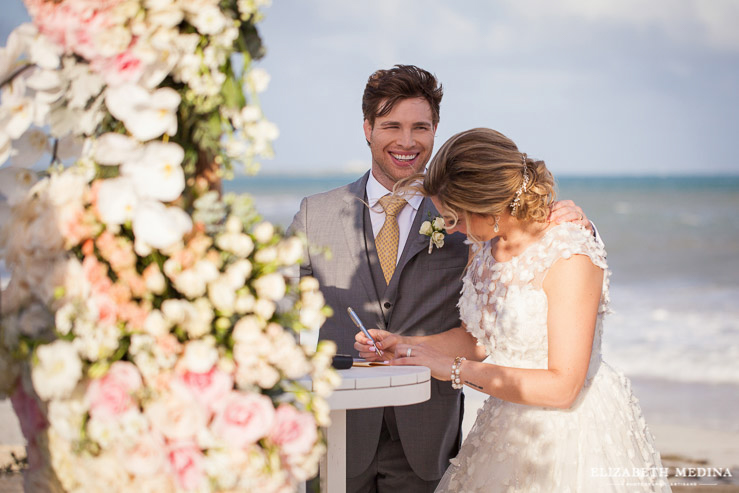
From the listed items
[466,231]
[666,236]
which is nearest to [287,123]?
[666,236]

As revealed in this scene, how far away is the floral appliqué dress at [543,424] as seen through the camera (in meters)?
2.23

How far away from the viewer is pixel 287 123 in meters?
19.6

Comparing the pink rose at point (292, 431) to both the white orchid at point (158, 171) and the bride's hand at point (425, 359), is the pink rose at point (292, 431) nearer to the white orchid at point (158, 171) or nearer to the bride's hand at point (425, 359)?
the white orchid at point (158, 171)

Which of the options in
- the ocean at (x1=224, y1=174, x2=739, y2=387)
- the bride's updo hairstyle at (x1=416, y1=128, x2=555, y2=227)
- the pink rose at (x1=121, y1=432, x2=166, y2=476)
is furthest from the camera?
the ocean at (x1=224, y1=174, x2=739, y2=387)

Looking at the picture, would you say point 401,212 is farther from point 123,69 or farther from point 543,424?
point 123,69

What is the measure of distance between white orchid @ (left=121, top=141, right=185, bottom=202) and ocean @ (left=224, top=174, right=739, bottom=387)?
0.22 m

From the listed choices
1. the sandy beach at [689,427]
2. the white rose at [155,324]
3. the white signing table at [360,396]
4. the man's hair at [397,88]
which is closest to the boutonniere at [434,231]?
the man's hair at [397,88]

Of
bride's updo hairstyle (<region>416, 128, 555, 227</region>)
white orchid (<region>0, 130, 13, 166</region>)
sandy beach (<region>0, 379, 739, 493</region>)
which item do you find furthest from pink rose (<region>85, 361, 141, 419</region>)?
sandy beach (<region>0, 379, 739, 493</region>)

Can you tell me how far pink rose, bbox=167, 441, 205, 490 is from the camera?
110cm

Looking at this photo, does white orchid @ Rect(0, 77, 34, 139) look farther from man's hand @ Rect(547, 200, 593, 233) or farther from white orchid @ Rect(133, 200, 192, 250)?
man's hand @ Rect(547, 200, 593, 233)

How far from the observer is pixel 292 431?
3.87 ft

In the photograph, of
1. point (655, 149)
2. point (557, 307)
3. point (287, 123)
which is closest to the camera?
point (557, 307)

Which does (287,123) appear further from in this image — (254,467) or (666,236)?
(254,467)

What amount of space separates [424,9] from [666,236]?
31.3ft
